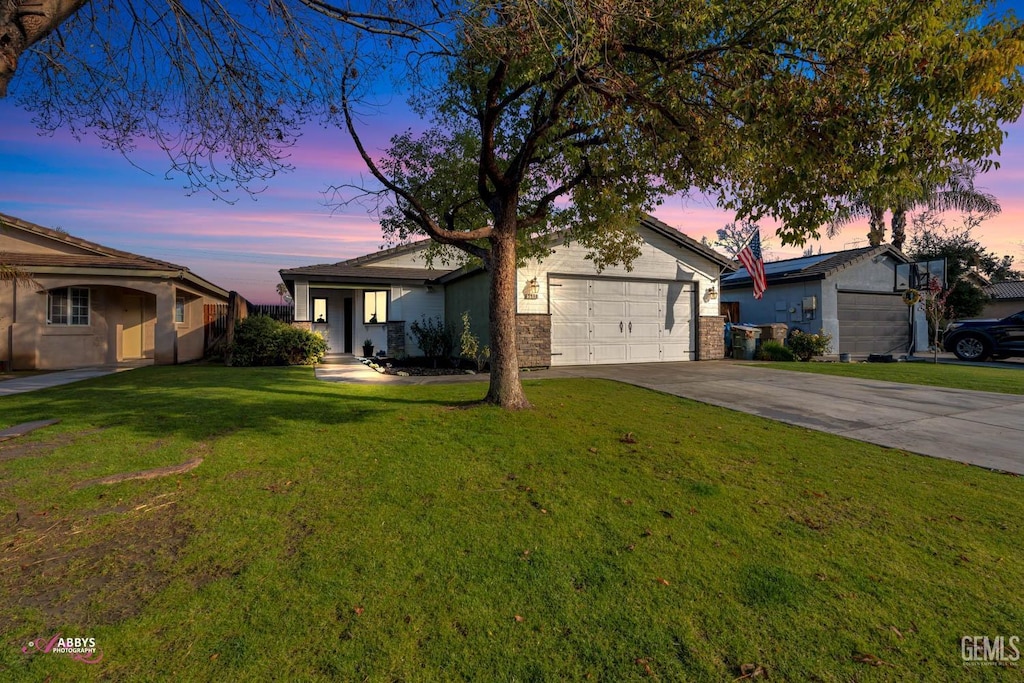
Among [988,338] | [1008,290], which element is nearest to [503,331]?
[988,338]

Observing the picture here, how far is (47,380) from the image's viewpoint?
10.7m

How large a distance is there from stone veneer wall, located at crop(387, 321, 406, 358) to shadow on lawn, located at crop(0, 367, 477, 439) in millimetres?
6955

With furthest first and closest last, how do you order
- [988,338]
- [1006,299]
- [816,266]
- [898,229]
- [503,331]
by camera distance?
[1006,299]
[898,229]
[816,266]
[988,338]
[503,331]

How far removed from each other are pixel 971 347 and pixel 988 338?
0.65 metres

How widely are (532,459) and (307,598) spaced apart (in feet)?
8.75

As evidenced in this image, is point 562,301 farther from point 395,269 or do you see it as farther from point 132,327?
point 132,327

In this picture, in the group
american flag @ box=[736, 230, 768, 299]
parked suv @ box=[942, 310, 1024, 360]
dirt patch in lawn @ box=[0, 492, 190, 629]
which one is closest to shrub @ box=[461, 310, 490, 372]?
dirt patch in lawn @ box=[0, 492, 190, 629]

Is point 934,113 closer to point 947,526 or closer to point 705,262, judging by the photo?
point 947,526

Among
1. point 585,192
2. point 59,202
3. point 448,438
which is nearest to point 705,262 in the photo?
point 585,192

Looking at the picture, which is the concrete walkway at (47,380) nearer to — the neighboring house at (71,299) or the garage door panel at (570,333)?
the neighboring house at (71,299)

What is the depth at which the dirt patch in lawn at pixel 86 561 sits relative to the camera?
2338mm

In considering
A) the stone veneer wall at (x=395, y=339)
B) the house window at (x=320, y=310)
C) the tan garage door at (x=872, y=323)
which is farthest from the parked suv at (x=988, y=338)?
the house window at (x=320, y=310)

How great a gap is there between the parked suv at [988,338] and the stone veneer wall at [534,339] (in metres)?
15.0

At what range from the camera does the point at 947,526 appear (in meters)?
3.38
